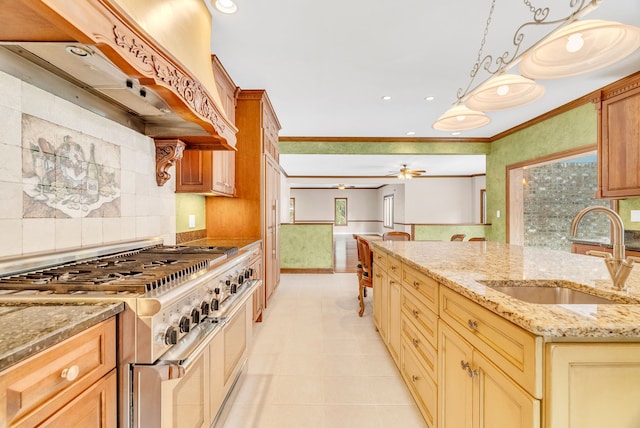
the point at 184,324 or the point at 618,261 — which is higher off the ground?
the point at 618,261

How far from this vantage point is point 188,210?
9.12 ft

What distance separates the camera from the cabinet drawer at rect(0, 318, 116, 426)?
59 cm

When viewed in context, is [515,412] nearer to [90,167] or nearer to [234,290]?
[234,290]

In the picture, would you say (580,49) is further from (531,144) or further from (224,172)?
(531,144)

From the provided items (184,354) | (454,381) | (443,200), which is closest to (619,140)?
(454,381)

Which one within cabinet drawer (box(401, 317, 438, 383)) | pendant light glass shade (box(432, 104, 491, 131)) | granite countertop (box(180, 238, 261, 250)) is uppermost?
pendant light glass shade (box(432, 104, 491, 131))

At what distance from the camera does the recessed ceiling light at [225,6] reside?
1871mm

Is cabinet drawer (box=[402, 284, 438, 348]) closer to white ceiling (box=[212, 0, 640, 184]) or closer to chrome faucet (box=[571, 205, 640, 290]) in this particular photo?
chrome faucet (box=[571, 205, 640, 290])

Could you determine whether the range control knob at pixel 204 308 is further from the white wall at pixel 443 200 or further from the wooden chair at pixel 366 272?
the white wall at pixel 443 200

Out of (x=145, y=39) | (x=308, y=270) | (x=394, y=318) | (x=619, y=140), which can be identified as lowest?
(x=308, y=270)

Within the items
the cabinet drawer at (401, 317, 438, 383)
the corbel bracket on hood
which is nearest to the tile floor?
the cabinet drawer at (401, 317, 438, 383)

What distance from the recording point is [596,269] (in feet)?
4.89

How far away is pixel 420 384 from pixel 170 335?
1.39 metres

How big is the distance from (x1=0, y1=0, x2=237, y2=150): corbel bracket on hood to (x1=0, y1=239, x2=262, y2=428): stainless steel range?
29.6 inches
